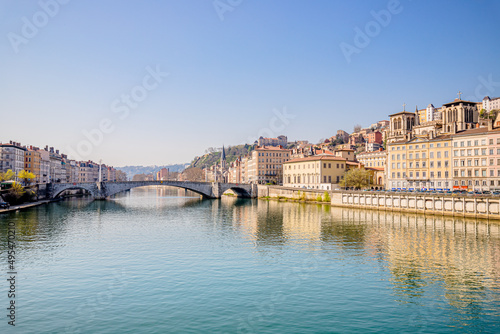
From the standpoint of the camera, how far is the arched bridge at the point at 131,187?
99750 mm

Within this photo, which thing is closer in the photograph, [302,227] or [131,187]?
[302,227]

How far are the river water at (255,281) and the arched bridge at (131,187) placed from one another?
59050mm

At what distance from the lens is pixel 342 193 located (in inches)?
3130

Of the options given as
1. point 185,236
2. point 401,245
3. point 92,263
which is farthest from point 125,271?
point 401,245

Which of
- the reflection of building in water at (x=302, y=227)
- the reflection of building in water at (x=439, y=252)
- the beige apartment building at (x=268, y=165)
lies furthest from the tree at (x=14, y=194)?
the beige apartment building at (x=268, y=165)

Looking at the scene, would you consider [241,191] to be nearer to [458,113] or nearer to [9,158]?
[458,113]

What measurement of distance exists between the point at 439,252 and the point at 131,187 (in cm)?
8710

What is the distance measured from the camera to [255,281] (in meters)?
24.5

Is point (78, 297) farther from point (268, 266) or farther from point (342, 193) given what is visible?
point (342, 193)

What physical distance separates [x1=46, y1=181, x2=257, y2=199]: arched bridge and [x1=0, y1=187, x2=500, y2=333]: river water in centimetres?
5905

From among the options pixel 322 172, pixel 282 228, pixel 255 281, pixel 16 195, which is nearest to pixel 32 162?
pixel 16 195

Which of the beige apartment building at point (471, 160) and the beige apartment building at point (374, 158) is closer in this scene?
the beige apartment building at point (471, 160)

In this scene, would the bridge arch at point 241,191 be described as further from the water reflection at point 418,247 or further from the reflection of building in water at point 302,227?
the water reflection at point 418,247

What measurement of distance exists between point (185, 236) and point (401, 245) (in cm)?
2210
